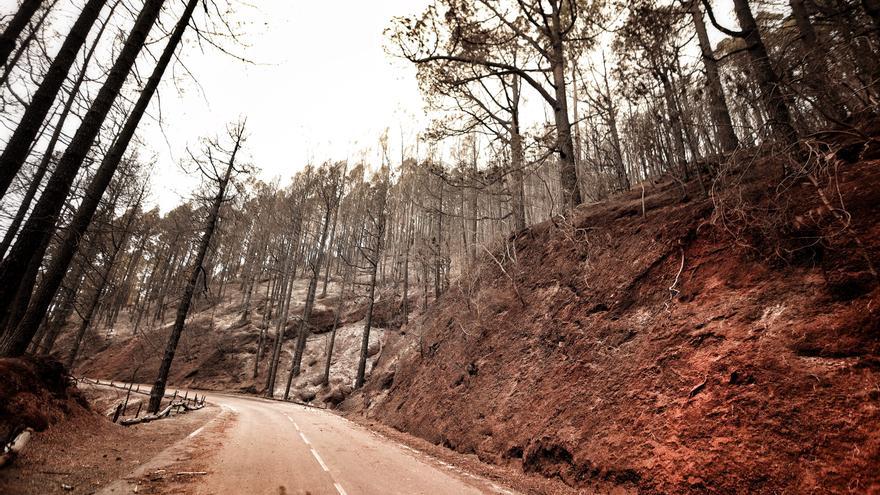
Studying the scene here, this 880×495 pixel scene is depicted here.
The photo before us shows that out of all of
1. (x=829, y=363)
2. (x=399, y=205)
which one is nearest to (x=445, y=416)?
(x=829, y=363)

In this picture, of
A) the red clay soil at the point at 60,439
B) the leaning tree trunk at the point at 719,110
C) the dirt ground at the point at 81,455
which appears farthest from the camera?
the leaning tree trunk at the point at 719,110

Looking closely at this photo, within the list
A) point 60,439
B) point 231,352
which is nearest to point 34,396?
point 60,439

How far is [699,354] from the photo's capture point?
192 inches

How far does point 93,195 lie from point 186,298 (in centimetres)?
858

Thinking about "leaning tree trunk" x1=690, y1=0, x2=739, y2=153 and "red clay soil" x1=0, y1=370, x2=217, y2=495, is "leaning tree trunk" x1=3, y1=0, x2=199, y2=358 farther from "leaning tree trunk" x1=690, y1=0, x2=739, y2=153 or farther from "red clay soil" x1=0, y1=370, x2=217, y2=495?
"leaning tree trunk" x1=690, y1=0, x2=739, y2=153

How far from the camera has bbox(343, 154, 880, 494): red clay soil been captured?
3.63 meters

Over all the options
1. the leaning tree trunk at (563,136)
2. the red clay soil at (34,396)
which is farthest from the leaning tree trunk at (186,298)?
the leaning tree trunk at (563,136)

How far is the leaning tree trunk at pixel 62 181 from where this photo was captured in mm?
4324

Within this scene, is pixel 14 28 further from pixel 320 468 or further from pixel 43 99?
pixel 320 468

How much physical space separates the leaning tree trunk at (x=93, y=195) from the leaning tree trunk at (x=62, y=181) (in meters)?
0.28

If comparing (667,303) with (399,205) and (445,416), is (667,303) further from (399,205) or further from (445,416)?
(399,205)

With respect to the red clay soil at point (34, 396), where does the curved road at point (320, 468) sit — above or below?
below

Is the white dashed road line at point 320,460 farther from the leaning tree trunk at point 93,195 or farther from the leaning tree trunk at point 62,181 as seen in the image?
the leaning tree trunk at point 93,195

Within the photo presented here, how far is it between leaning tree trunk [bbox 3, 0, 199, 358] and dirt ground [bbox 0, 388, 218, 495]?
193 centimetres
